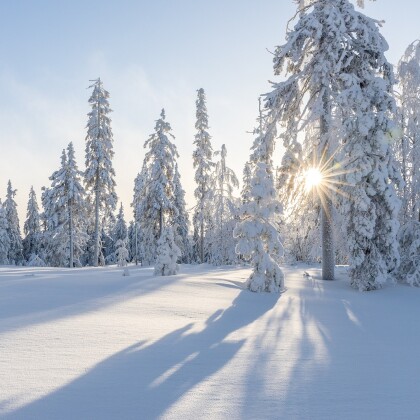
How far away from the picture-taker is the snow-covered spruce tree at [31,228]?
5938cm

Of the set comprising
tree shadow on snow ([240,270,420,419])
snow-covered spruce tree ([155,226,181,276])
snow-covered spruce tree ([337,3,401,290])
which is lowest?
tree shadow on snow ([240,270,420,419])

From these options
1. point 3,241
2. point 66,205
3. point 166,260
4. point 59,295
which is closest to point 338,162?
point 166,260

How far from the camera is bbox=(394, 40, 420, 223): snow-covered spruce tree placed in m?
16.9

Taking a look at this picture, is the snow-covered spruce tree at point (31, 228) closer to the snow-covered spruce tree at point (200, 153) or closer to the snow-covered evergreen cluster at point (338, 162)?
the snow-covered spruce tree at point (200, 153)

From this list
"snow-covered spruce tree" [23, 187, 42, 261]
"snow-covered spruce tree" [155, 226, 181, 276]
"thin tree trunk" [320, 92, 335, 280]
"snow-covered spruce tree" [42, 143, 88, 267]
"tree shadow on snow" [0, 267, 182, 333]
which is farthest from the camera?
"snow-covered spruce tree" [23, 187, 42, 261]

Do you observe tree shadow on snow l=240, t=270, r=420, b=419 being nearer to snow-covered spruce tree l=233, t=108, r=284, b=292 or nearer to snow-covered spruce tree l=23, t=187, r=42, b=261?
snow-covered spruce tree l=233, t=108, r=284, b=292

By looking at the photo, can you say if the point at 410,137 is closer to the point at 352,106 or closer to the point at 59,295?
the point at 352,106

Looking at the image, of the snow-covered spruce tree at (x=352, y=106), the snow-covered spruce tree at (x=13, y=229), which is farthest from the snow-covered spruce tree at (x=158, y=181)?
the snow-covered spruce tree at (x=13, y=229)

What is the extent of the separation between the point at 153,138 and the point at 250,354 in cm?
3003

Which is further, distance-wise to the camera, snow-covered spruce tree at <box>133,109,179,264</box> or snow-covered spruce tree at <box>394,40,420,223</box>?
snow-covered spruce tree at <box>133,109,179,264</box>

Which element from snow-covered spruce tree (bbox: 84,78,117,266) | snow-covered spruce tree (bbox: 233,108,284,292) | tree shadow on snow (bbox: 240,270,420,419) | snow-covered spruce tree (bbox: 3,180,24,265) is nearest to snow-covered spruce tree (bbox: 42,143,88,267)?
snow-covered spruce tree (bbox: 84,78,117,266)

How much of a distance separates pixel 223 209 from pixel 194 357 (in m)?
30.2

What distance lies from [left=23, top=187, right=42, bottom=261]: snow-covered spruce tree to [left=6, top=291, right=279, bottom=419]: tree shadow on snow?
5817cm

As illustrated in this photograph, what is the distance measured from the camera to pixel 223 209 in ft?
116
